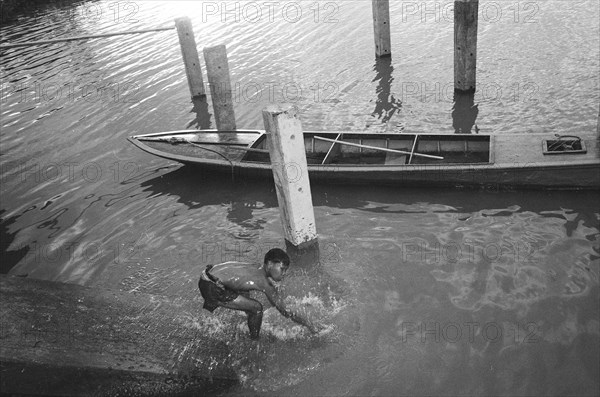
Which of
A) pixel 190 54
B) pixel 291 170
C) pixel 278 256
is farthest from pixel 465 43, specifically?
pixel 278 256

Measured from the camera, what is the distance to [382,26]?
14.2 meters

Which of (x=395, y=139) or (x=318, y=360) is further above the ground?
(x=395, y=139)

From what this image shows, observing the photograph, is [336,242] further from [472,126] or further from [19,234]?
[19,234]

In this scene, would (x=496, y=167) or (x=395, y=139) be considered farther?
(x=395, y=139)

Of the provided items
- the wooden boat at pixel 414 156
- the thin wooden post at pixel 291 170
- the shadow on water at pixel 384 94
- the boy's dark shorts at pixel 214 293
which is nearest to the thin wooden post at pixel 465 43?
the shadow on water at pixel 384 94

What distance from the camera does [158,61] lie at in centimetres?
1777

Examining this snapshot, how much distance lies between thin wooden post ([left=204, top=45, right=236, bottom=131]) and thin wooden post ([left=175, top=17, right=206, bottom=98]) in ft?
8.06

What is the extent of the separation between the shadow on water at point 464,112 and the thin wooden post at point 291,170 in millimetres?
5466

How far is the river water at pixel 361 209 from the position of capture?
5.90m

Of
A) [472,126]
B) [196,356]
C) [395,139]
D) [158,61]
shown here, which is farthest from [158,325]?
[158,61]

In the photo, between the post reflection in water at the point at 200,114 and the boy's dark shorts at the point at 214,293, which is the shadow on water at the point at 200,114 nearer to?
the post reflection in water at the point at 200,114

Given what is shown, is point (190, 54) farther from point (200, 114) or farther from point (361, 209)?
point (361, 209)

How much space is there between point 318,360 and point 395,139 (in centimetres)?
503

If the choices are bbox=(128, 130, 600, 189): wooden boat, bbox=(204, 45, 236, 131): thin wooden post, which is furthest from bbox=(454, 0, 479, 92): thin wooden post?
bbox=(204, 45, 236, 131): thin wooden post
